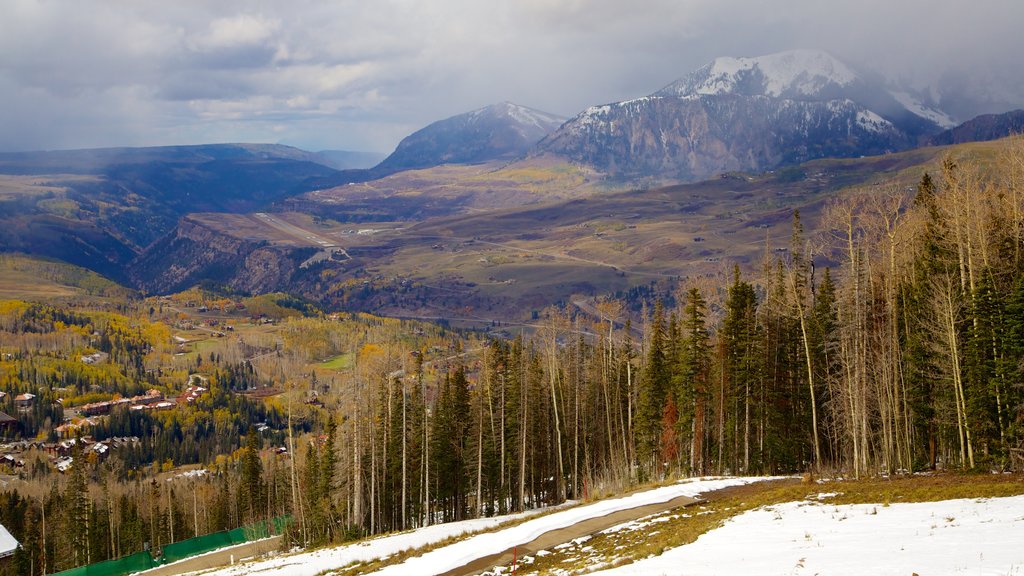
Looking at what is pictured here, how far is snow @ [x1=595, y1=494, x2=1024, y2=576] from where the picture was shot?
1984 centimetres

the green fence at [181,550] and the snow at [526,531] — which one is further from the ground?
the snow at [526,531]

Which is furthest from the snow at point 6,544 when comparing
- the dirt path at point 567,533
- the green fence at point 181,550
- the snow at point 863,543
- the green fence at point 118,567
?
the snow at point 863,543

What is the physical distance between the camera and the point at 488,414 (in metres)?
68.2

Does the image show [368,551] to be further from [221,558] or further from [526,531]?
[221,558]

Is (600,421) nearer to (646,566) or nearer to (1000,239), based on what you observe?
(1000,239)

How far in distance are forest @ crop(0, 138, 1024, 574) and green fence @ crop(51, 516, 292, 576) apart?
536cm

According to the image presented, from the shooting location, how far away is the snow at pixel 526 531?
32.8m

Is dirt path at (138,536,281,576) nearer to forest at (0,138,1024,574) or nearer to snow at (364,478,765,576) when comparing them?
forest at (0,138,1024,574)

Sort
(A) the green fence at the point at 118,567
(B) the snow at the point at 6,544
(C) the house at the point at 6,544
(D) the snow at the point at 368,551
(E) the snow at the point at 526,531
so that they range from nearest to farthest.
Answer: (E) the snow at the point at 526,531, (D) the snow at the point at 368,551, (A) the green fence at the point at 118,567, (C) the house at the point at 6,544, (B) the snow at the point at 6,544

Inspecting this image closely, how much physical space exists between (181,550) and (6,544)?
4104 cm

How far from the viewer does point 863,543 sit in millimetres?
23188

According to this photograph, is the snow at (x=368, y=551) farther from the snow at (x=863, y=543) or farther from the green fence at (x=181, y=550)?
the green fence at (x=181, y=550)

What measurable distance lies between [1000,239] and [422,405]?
47.2m

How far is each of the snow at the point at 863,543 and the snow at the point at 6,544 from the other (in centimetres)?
9974
